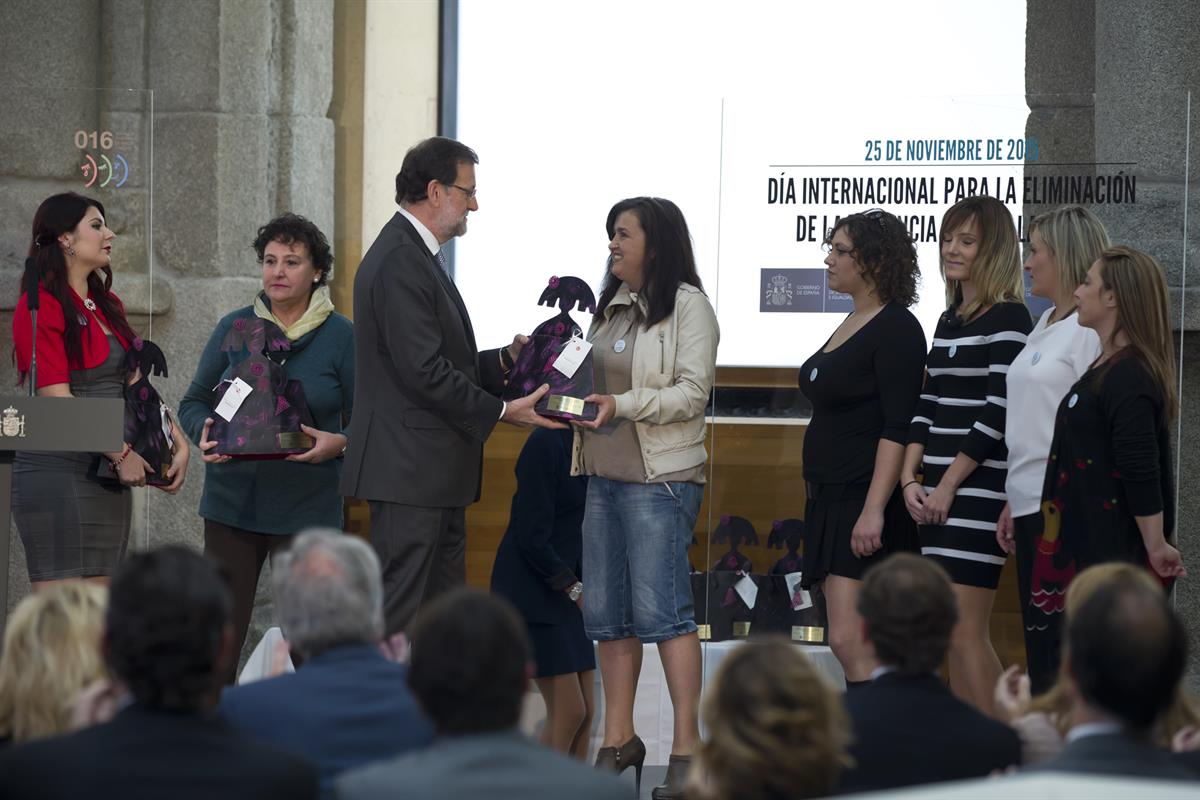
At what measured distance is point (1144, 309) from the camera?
14.2 feet

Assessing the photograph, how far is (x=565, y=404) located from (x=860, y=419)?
937mm

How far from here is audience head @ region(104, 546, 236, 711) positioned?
2.21 metres

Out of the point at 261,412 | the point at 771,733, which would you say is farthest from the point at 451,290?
the point at 771,733

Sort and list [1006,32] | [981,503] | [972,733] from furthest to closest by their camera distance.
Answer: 1. [1006,32]
2. [981,503]
3. [972,733]

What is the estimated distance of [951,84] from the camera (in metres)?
6.96

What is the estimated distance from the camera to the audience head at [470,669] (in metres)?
2.20

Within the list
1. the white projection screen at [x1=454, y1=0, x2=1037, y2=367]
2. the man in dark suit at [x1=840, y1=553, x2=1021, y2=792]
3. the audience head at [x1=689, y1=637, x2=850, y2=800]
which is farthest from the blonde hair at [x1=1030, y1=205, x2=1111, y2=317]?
the audience head at [x1=689, y1=637, x2=850, y2=800]

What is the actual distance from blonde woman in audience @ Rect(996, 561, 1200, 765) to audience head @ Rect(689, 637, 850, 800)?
1.93 ft

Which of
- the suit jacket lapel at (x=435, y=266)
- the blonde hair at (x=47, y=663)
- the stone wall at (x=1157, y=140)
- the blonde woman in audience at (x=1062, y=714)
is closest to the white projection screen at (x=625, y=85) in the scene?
the stone wall at (x=1157, y=140)

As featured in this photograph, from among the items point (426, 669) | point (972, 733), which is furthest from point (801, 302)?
point (426, 669)

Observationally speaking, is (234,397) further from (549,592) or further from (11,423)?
(549,592)

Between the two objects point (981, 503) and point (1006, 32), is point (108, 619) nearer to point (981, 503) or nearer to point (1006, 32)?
point (981, 503)

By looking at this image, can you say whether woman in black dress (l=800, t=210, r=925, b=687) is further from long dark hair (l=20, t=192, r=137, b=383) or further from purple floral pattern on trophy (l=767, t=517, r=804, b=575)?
long dark hair (l=20, t=192, r=137, b=383)

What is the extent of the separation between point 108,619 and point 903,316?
10.4 feet
